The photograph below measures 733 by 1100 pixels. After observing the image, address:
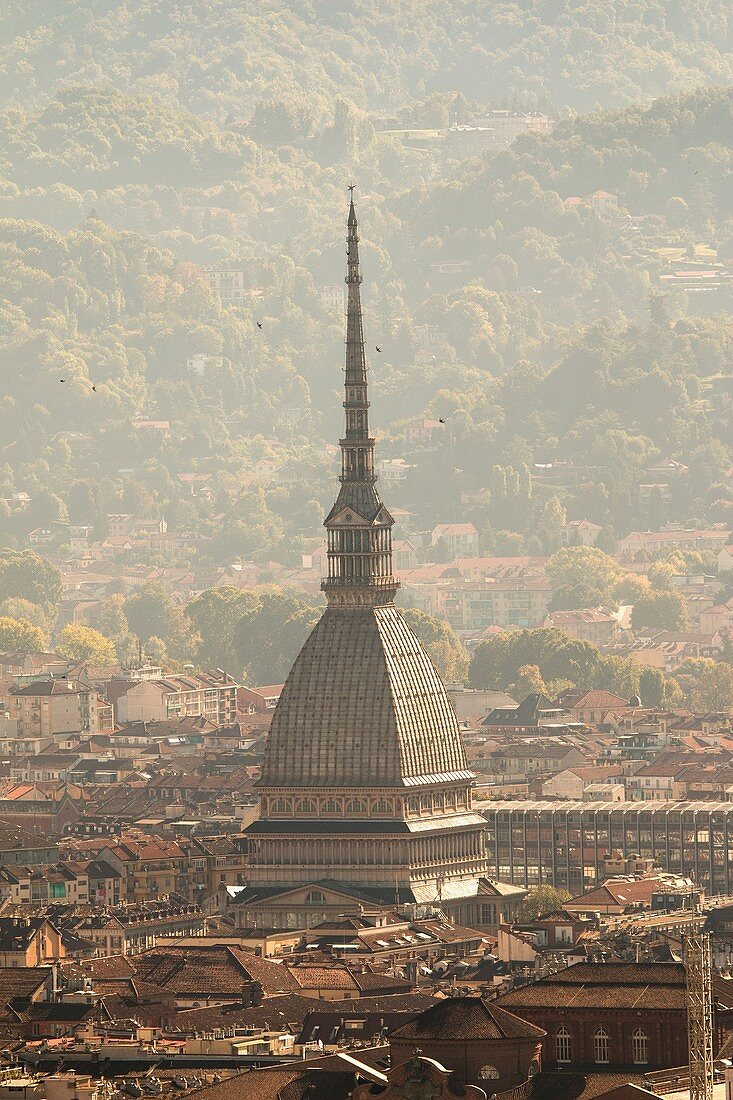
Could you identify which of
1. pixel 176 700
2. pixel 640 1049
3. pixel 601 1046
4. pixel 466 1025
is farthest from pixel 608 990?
pixel 176 700

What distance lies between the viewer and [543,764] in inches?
6063

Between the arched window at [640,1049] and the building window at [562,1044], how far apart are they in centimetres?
83

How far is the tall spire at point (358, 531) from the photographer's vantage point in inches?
5133

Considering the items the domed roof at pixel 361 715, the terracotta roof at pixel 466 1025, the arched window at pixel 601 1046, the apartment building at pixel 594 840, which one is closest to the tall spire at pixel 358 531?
the domed roof at pixel 361 715

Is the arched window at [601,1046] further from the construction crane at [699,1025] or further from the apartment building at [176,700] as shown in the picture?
the apartment building at [176,700]

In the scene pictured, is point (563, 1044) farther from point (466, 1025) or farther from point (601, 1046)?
point (466, 1025)

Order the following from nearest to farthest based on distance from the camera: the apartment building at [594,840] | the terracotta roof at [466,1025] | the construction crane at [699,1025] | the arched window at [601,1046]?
the construction crane at [699,1025], the terracotta roof at [466,1025], the arched window at [601,1046], the apartment building at [594,840]

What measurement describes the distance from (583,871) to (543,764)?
22080 mm

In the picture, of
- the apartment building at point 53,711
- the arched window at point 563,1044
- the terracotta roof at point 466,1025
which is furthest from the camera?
the apartment building at point 53,711

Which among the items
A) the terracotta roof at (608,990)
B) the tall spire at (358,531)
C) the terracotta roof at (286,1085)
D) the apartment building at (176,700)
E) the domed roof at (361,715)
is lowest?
the terracotta roof at (286,1085)

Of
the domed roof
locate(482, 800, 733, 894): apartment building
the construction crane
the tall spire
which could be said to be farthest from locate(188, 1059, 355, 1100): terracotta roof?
locate(482, 800, 733, 894): apartment building

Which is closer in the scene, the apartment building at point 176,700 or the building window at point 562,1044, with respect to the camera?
the building window at point 562,1044

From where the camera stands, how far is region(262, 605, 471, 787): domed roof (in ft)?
422

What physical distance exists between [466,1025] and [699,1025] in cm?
577
